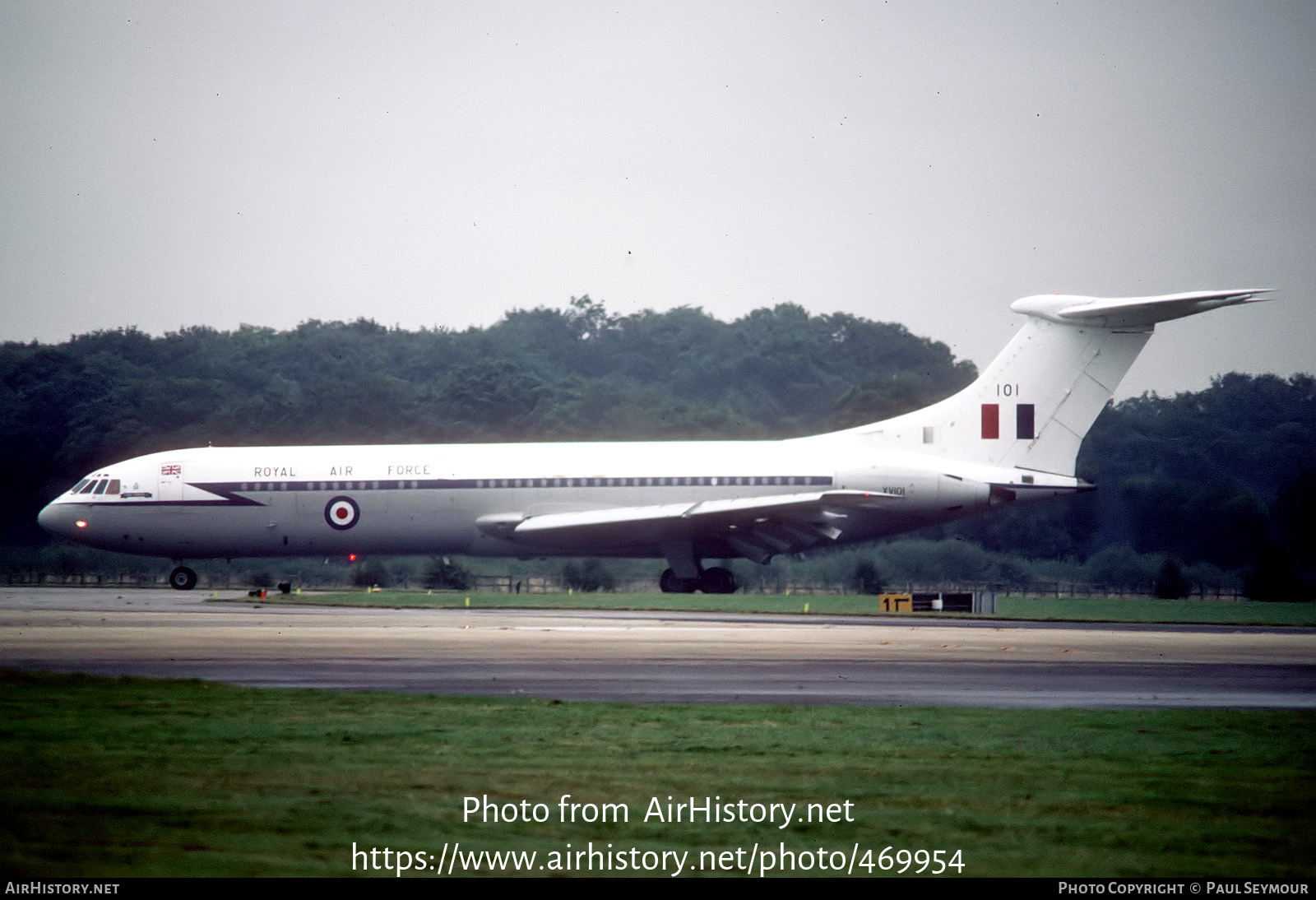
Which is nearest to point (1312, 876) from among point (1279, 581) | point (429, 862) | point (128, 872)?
point (429, 862)

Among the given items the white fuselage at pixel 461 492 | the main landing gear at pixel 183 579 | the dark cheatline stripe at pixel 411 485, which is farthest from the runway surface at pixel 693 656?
the main landing gear at pixel 183 579

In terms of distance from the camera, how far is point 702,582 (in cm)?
4312

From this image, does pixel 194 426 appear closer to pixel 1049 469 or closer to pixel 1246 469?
pixel 1049 469

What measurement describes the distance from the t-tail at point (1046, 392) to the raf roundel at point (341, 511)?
15938mm

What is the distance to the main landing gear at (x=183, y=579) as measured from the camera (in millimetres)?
44156

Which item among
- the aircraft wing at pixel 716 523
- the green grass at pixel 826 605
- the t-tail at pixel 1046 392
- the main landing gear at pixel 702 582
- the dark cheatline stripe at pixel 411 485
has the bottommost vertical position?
the green grass at pixel 826 605

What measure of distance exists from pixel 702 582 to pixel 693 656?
73.0 ft

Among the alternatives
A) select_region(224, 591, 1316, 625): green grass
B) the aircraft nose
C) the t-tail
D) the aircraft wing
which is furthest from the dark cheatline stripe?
the t-tail

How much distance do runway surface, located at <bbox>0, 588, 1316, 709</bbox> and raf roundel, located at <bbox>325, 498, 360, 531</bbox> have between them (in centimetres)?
1038

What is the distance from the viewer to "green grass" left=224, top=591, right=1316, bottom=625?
1334 inches

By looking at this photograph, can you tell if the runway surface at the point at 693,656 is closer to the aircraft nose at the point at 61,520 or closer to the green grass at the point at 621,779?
the green grass at the point at 621,779

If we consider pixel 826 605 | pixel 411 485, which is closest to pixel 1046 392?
pixel 826 605

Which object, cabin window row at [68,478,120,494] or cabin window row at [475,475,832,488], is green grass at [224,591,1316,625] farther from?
cabin window row at [68,478,120,494]

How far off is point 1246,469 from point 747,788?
51.7 meters
